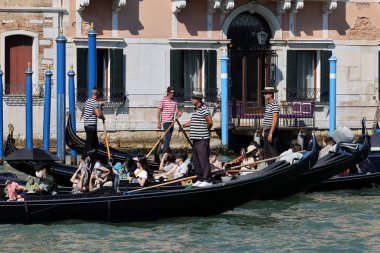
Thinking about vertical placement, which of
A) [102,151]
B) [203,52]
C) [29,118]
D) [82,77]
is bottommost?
[102,151]

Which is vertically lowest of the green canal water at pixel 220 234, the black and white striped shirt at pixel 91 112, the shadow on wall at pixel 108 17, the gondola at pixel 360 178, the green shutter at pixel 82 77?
the green canal water at pixel 220 234

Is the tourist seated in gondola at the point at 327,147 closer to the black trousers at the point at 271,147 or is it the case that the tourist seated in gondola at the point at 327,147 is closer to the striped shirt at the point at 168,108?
the black trousers at the point at 271,147

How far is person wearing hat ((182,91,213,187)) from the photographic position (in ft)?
32.5

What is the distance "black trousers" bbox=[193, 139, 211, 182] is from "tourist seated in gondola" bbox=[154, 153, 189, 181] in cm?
58

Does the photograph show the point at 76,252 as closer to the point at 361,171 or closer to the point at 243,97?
the point at 361,171

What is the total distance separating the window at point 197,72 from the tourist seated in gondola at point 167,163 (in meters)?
5.75

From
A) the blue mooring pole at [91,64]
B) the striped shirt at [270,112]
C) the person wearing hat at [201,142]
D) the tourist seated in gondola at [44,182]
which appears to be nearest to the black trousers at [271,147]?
the striped shirt at [270,112]

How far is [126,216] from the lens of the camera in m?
9.73

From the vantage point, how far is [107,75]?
55.7ft

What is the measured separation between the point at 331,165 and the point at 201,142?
1.77 m

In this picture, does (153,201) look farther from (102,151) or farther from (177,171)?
(102,151)

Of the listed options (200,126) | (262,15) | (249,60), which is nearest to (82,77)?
(249,60)

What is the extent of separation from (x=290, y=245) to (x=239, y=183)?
0.96 meters

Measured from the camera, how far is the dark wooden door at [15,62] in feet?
54.0
